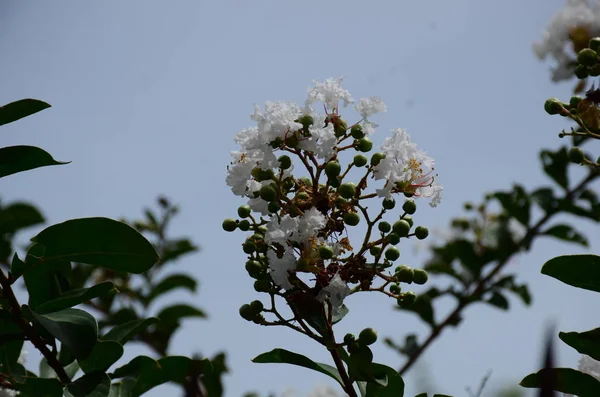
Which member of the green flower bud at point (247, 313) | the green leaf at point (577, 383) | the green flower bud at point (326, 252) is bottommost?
the green leaf at point (577, 383)

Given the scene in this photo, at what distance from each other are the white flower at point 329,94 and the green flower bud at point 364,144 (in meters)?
0.13

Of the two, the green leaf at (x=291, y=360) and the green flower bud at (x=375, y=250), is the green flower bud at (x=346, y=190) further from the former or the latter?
the green leaf at (x=291, y=360)

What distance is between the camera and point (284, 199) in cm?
166

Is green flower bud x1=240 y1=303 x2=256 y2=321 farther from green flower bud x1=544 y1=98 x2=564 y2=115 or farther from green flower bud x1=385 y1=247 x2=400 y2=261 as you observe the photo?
green flower bud x1=544 y1=98 x2=564 y2=115

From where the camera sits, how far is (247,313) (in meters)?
1.67

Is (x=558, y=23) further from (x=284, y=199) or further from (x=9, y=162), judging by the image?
(x=9, y=162)

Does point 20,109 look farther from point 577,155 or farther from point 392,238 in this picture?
point 577,155

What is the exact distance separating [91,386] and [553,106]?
53.6 inches

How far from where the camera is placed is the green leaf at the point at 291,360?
173 cm

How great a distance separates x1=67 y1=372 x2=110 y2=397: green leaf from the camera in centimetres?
171

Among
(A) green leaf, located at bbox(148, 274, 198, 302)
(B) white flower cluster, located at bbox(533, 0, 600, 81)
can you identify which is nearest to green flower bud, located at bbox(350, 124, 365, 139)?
(B) white flower cluster, located at bbox(533, 0, 600, 81)

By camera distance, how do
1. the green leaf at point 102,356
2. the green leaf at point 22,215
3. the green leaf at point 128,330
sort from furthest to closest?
the green leaf at point 22,215 < the green leaf at point 128,330 < the green leaf at point 102,356

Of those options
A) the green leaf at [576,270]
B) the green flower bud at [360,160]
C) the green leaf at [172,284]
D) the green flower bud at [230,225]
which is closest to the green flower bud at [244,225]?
the green flower bud at [230,225]

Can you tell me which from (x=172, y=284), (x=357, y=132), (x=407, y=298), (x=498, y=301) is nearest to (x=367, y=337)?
(x=407, y=298)
